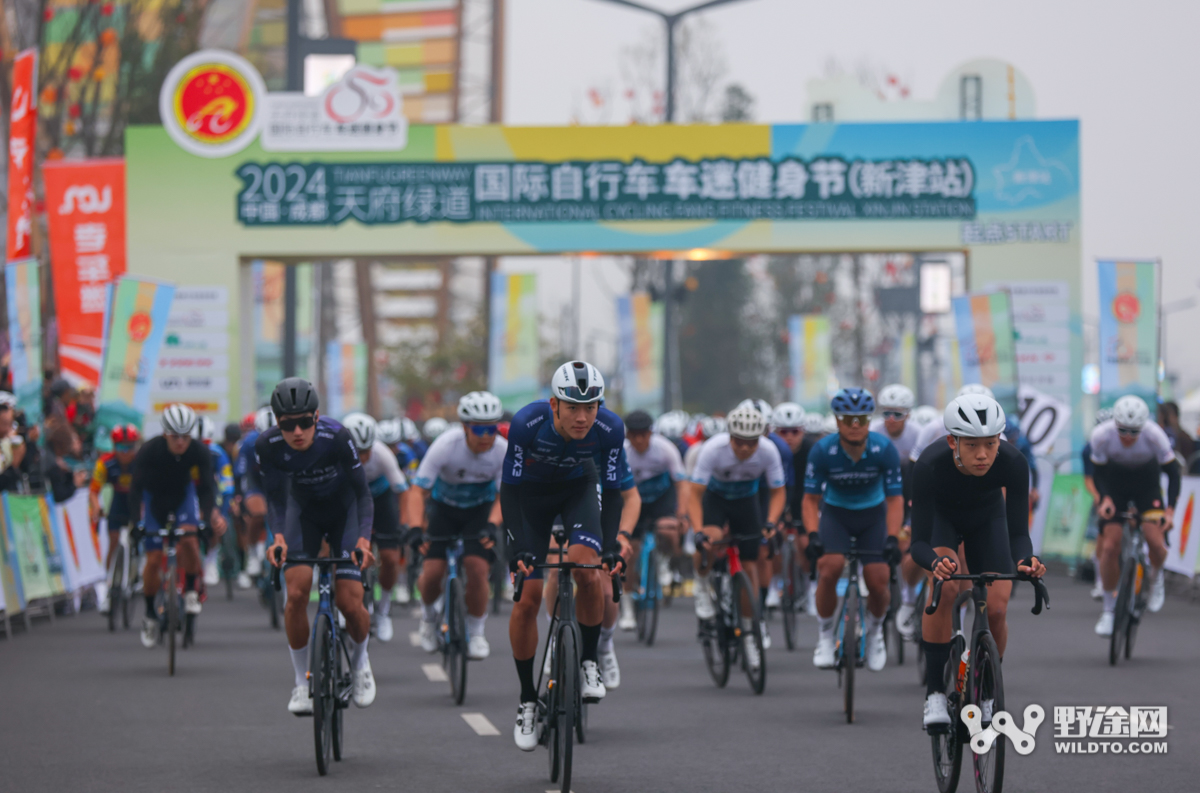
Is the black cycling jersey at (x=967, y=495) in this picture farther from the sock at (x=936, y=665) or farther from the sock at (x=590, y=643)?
the sock at (x=590, y=643)

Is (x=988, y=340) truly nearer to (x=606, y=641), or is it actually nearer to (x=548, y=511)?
(x=606, y=641)

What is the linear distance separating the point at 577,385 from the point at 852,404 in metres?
3.85

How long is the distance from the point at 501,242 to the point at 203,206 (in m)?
4.44

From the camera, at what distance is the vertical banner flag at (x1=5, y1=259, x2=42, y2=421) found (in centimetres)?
1900

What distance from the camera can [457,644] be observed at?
1205cm

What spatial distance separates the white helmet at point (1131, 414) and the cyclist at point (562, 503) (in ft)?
23.0

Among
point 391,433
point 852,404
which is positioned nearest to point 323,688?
point 852,404

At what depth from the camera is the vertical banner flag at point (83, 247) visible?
1041 inches

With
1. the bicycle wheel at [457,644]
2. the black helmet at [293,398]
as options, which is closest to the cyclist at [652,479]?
the bicycle wheel at [457,644]

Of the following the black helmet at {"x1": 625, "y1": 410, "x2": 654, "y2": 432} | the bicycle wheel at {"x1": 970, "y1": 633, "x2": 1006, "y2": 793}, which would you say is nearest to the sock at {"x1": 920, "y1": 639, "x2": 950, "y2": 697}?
the bicycle wheel at {"x1": 970, "y1": 633, "x2": 1006, "y2": 793}

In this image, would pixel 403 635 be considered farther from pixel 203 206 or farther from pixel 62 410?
pixel 203 206

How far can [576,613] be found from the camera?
9148 millimetres

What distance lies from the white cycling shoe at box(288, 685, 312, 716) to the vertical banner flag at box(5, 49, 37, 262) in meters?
10.8

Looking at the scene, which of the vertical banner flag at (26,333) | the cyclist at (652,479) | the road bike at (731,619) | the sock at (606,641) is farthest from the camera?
the vertical banner flag at (26,333)
